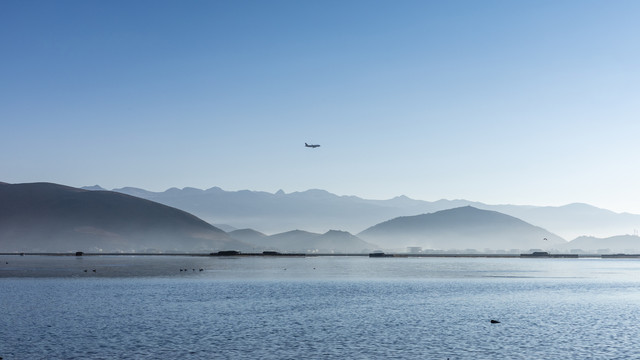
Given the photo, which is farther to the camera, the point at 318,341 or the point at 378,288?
the point at 378,288

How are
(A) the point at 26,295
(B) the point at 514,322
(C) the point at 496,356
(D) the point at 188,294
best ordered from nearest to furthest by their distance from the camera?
1. (C) the point at 496,356
2. (B) the point at 514,322
3. (A) the point at 26,295
4. (D) the point at 188,294

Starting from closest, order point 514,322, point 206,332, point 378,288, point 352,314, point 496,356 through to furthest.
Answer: point 496,356 < point 206,332 < point 514,322 < point 352,314 < point 378,288

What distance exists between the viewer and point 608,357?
6225cm

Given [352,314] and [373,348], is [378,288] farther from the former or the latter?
[373,348]

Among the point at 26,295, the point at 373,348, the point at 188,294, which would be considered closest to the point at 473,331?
the point at 373,348

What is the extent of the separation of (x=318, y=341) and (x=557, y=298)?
7733cm

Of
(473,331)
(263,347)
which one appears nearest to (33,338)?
(263,347)

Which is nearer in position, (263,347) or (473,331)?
(263,347)

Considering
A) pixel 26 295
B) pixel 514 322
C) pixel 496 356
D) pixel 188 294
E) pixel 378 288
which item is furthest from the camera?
pixel 378 288

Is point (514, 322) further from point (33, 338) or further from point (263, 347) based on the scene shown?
point (33, 338)

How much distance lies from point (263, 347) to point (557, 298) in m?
84.3

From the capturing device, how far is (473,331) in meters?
79.2

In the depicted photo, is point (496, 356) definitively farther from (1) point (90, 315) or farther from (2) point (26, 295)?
(2) point (26, 295)

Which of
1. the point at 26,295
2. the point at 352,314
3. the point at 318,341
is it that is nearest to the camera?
the point at 318,341
